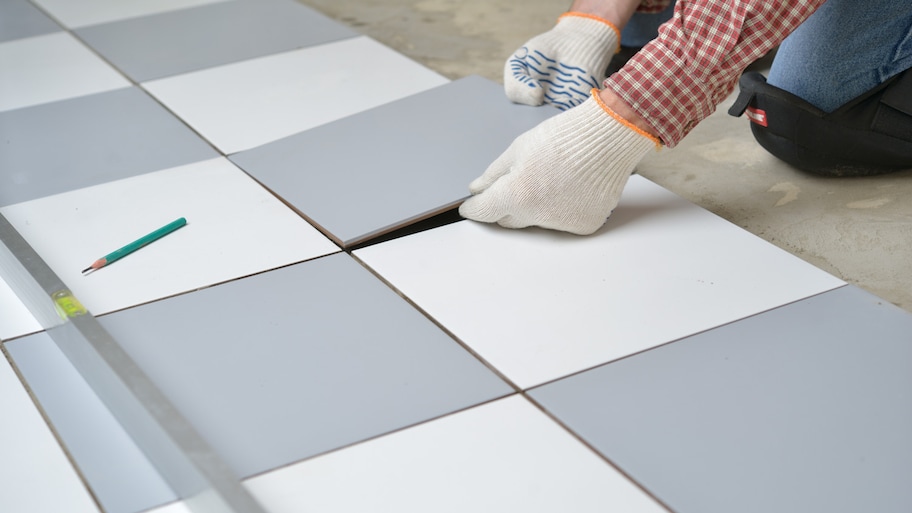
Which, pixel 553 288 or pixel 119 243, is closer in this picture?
pixel 553 288

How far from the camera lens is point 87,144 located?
1982mm

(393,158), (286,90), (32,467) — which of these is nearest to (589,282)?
(393,158)

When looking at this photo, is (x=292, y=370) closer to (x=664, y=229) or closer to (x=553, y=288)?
(x=553, y=288)

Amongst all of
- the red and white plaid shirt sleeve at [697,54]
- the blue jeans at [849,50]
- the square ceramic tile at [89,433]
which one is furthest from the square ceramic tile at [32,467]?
the blue jeans at [849,50]

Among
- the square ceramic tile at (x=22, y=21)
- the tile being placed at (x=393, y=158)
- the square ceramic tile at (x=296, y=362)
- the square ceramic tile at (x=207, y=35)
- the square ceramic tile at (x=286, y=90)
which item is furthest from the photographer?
the square ceramic tile at (x=22, y=21)

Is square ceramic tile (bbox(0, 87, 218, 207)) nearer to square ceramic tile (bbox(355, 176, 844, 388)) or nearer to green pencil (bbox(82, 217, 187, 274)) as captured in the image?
green pencil (bbox(82, 217, 187, 274))

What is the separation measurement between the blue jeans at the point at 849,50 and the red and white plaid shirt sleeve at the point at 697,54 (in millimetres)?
375

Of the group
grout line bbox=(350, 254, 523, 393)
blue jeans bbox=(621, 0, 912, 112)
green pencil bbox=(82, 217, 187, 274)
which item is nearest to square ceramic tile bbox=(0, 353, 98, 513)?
green pencil bbox=(82, 217, 187, 274)

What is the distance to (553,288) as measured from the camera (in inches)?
56.9

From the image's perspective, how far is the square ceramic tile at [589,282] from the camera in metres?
1.33

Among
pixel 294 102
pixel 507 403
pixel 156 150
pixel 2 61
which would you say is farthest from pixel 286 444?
pixel 2 61

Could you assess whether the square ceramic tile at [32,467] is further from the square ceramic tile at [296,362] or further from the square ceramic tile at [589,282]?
the square ceramic tile at [589,282]

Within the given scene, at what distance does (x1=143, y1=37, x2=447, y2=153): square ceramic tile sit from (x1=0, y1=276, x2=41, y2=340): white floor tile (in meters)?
0.58

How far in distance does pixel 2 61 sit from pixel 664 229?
1.81 meters
